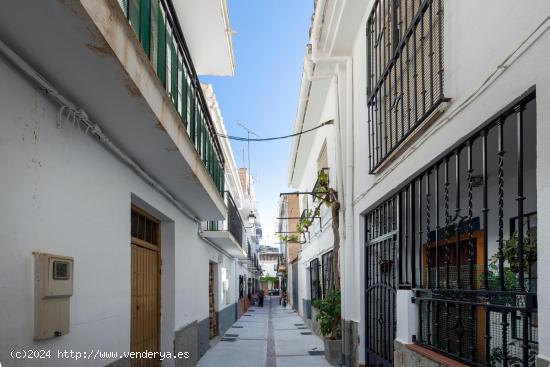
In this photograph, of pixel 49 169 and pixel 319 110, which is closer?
pixel 49 169

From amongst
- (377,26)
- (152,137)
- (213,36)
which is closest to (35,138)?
(152,137)

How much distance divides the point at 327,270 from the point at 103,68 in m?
10.6

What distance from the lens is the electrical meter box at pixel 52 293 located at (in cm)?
367

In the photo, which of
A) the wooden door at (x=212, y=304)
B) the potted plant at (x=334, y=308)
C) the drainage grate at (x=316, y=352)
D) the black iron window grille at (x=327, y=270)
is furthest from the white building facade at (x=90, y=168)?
the wooden door at (x=212, y=304)

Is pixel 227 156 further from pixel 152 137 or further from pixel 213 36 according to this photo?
pixel 152 137

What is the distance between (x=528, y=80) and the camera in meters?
3.34

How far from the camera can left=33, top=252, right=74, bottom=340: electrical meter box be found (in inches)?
144

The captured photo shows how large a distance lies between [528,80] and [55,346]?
3842mm

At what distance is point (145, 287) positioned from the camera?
7.72 meters

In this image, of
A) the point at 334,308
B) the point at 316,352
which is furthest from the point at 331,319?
the point at 316,352

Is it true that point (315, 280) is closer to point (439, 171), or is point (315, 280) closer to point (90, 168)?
point (439, 171)

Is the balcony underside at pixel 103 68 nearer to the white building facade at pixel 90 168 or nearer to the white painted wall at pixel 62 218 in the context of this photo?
the white building facade at pixel 90 168

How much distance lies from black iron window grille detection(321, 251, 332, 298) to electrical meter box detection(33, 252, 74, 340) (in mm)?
9267

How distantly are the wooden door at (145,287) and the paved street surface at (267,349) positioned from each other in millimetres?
3197
